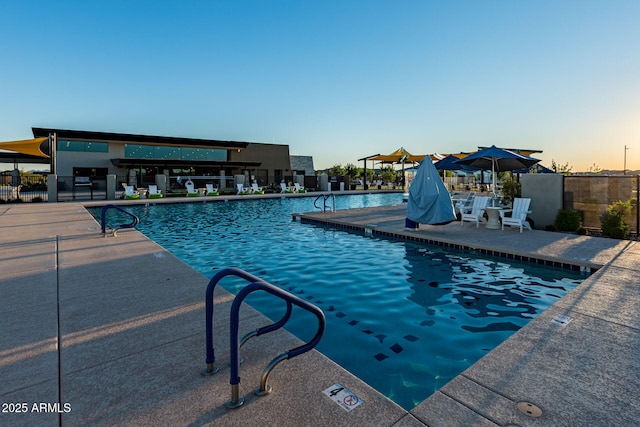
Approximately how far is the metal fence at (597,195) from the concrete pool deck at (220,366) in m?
5.19

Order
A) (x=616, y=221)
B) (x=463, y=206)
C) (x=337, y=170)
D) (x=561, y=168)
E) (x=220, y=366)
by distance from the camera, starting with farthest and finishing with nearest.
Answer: (x=337, y=170)
(x=561, y=168)
(x=463, y=206)
(x=616, y=221)
(x=220, y=366)

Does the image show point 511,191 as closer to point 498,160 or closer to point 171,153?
point 498,160

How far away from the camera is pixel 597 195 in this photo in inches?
370

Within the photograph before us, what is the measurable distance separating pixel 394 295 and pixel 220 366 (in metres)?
3.25

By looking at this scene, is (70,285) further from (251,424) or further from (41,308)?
(251,424)

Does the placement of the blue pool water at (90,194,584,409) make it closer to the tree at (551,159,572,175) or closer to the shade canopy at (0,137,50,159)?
the tree at (551,159,572,175)

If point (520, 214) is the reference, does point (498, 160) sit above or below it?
above

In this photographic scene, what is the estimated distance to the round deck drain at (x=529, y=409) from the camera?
2.15 m

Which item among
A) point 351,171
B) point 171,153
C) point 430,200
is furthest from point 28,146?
point 351,171

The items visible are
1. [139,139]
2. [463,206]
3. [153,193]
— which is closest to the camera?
[463,206]

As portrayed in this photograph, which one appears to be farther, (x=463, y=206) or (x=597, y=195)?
(x=463, y=206)

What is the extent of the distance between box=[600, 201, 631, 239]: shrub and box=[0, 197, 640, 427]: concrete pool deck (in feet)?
13.9

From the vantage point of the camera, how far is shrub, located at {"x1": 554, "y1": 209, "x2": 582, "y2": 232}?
30.3 feet

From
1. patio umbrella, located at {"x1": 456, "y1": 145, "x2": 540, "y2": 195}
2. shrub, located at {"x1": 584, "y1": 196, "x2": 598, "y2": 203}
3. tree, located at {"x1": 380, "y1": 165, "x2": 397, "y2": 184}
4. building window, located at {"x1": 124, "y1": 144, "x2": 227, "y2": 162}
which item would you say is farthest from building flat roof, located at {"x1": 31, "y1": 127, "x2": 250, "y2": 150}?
shrub, located at {"x1": 584, "y1": 196, "x2": 598, "y2": 203}
